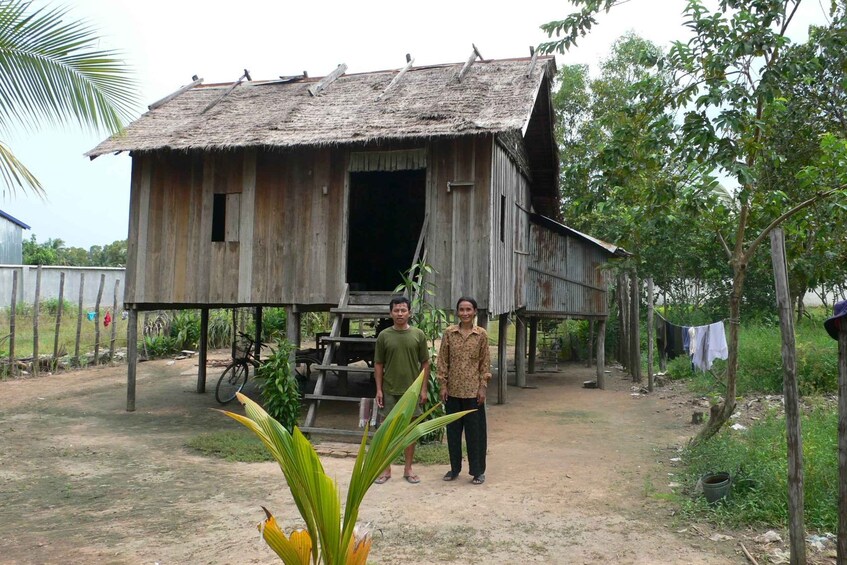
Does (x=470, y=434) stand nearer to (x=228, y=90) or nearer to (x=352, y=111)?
(x=352, y=111)

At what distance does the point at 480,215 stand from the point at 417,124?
150 cm

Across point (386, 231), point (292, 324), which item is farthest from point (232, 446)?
point (386, 231)

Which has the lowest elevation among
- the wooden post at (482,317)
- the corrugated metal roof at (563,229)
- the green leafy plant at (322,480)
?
the green leafy plant at (322,480)

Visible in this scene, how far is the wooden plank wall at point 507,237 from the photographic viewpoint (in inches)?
374

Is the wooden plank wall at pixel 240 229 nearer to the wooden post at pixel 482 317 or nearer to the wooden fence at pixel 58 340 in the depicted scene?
the wooden post at pixel 482 317

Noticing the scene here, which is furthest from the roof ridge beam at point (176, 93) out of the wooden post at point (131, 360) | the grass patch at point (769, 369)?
the grass patch at point (769, 369)

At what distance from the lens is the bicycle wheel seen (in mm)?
11501

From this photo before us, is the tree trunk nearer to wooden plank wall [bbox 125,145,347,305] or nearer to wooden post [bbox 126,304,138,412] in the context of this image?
wooden plank wall [bbox 125,145,347,305]

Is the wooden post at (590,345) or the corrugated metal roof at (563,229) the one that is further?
the wooden post at (590,345)

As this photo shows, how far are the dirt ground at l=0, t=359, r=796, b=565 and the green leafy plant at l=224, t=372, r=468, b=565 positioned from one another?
1879 mm

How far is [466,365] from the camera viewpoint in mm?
6125

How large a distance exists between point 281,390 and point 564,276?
7.39 m

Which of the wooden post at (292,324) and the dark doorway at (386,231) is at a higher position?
the dark doorway at (386,231)

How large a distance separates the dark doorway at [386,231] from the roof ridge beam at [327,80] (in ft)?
8.14
